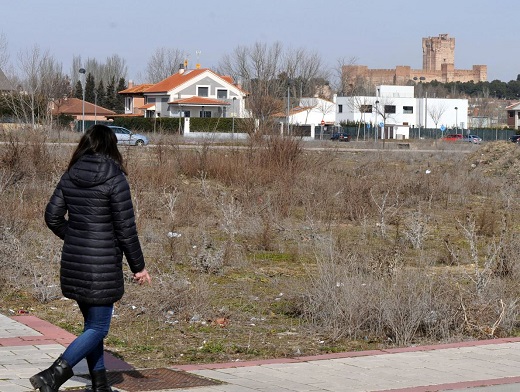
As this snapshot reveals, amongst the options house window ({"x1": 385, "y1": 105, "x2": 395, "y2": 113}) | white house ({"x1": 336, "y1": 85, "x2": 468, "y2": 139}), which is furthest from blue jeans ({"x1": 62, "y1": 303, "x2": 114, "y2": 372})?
house window ({"x1": 385, "y1": 105, "x2": 395, "y2": 113})

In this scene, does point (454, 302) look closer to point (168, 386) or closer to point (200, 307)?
point (200, 307)

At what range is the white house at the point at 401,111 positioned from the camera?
99.6 m

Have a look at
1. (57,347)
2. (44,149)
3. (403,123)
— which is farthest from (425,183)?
(403,123)

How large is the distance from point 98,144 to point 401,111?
101 m

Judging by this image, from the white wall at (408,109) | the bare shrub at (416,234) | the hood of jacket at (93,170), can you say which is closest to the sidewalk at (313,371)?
the hood of jacket at (93,170)

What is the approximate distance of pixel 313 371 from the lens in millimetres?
7848

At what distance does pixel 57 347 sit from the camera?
8.47 m

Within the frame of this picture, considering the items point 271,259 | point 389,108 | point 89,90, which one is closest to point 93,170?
point 271,259

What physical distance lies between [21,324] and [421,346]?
4155 millimetres

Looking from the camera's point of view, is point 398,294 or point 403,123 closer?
point 398,294

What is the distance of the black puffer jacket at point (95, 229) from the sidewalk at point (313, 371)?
3.77ft

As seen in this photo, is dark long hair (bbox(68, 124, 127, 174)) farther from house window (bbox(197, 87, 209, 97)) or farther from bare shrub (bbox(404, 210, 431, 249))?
house window (bbox(197, 87, 209, 97))

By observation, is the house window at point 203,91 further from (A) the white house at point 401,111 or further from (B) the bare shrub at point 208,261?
(B) the bare shrub at point 208,261

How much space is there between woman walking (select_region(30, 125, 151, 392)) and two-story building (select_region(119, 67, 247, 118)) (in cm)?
7505
